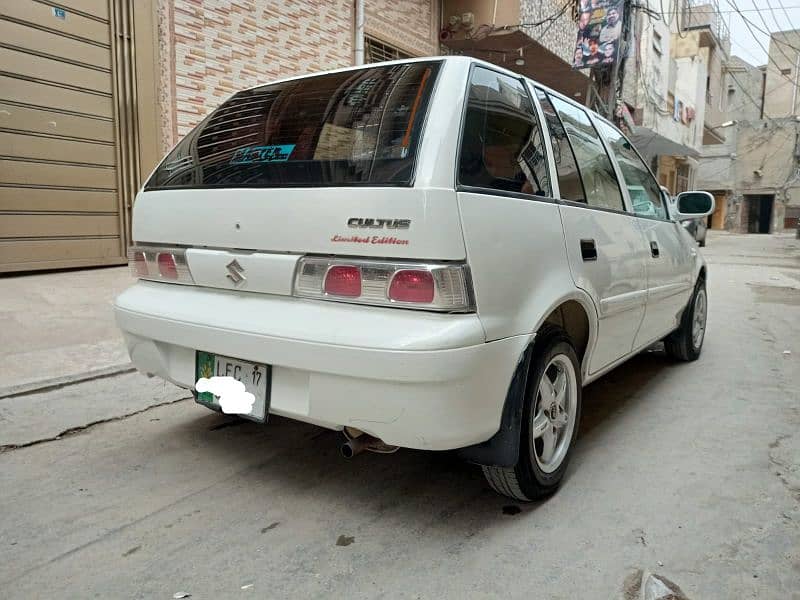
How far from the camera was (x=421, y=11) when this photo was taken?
37.6 ft

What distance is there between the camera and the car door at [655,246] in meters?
3.79

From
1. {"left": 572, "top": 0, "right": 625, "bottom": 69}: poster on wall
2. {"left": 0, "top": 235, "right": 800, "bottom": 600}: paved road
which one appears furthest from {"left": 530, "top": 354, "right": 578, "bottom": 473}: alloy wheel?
{"left": 572, "top": 0, "right": 625, "bottom": 69}: poster on wall

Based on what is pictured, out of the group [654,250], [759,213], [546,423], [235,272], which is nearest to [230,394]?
[235,272]

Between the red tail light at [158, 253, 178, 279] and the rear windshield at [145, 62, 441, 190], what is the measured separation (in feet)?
1.05

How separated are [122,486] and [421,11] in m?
10.7

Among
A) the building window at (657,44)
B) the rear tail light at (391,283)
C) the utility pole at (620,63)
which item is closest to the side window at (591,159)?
the rear tail light at (391,283)

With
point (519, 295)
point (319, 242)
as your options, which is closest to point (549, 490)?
point (519, 295)

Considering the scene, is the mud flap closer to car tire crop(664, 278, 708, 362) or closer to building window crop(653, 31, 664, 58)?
car tire crop(664, 278, 708, 362)

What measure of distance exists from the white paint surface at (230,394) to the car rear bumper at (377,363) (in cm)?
13

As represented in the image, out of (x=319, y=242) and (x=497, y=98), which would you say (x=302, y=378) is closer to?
(x=319, y=242)

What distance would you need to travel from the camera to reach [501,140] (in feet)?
8.23

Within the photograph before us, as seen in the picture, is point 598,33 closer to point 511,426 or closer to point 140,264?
point 140,264

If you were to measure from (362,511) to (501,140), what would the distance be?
5.23 feet

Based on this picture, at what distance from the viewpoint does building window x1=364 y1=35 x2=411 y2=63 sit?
10.2 metres
